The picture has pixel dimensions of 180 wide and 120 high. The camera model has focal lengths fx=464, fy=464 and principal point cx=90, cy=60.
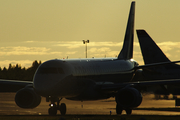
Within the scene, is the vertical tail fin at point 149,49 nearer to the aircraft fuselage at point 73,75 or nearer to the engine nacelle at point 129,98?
the aircraft fuselage at point 73,75

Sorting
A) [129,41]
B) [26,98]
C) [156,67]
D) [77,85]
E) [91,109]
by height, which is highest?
[129,41]

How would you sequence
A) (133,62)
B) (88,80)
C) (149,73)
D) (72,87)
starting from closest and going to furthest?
(72,87)
(88,80)
(133,62)
(149,73)

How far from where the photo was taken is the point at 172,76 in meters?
71.6

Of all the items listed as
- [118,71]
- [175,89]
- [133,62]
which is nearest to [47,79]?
[118,71]

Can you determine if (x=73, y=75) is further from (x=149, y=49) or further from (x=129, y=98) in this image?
(x=149, y=49)

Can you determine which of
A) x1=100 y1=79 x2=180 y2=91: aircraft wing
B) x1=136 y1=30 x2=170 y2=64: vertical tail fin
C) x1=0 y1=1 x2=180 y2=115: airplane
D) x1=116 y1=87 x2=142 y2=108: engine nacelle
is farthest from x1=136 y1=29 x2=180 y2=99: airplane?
x1=116 y1=87 x2=142 y2=108: engine nacelle

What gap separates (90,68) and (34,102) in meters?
6.76

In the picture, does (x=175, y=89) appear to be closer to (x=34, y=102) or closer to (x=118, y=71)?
(x=118, y=71)

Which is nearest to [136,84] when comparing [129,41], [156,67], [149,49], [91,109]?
[91,109]

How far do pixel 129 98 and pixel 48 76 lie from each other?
290 inches

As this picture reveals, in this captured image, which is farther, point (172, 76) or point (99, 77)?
point (172, 76)

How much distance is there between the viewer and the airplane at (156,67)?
62.3 m

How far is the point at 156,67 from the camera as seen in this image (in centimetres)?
7156

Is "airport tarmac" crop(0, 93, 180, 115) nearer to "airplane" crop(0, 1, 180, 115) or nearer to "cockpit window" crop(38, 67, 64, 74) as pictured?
"airplane" crop(0, 1, 180, 115)
